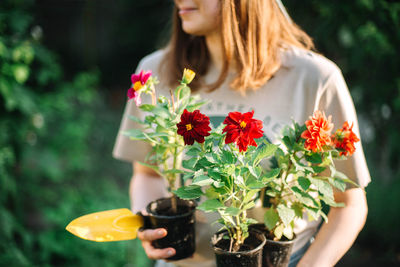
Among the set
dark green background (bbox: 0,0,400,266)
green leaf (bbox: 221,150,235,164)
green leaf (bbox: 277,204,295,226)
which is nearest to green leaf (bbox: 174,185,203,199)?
green leaf (bbox: 221,150,235,164)

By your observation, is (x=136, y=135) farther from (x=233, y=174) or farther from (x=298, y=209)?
(x=298, y=209)

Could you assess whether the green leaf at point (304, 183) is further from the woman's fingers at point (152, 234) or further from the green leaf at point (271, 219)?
the woman's fingers at point (152, 234)

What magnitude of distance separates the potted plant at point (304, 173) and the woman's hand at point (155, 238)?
12.1 inches

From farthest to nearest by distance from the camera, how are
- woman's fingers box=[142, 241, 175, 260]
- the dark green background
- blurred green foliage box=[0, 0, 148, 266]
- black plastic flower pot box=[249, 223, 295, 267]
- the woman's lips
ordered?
blurred green foliage box=[0, 0, 148, 266]
the dark green background
the woman's lips
woman's fingers box=[142, 241, 175, 260]
black plastic flower pot box=[249, 223, 295, 267]

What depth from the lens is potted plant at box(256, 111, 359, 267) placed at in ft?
2.89

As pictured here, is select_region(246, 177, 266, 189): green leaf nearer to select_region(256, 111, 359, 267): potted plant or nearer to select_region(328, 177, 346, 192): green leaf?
select_region(256, 111, 359, 267): potted plant

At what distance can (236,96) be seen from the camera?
1.28 meters

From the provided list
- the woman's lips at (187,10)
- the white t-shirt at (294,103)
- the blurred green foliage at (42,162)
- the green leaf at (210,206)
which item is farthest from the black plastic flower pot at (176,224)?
the blurred green foliage at (42,162)

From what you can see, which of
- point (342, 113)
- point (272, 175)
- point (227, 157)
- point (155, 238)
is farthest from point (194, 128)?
point (342, 113)

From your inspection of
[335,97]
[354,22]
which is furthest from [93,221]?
[354,22]

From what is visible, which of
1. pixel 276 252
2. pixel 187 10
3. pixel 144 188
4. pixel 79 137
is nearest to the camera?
pixel 276 252

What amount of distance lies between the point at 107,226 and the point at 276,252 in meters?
0.51

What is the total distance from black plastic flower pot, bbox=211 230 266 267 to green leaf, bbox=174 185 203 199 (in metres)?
0.17

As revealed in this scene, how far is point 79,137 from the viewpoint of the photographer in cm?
309
